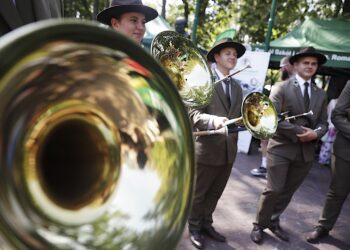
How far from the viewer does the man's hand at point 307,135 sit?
3340mm

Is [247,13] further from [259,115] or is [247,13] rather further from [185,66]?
[185,66]

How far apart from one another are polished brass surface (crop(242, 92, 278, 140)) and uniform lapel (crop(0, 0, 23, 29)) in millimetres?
1746

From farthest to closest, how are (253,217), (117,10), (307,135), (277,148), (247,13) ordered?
(247,13), (253,217), (277,148), (307,135), (117,10)

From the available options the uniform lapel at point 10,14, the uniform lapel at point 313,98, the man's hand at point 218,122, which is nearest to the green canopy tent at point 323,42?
the uniform lapel at point 313,98

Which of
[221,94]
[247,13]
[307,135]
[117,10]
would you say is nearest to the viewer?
[117,10]

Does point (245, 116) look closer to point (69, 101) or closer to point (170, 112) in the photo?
point (170, 112)

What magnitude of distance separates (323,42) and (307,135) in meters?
4.57

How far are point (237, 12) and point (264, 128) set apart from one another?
497 inches

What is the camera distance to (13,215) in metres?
1.12

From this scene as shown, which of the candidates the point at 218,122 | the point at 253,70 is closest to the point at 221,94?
the point at 218,122

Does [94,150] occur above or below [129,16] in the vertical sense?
below

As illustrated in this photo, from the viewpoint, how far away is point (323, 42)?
7168mm

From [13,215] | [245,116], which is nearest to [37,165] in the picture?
[13,215]

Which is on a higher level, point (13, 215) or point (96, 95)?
point (96, 95)
